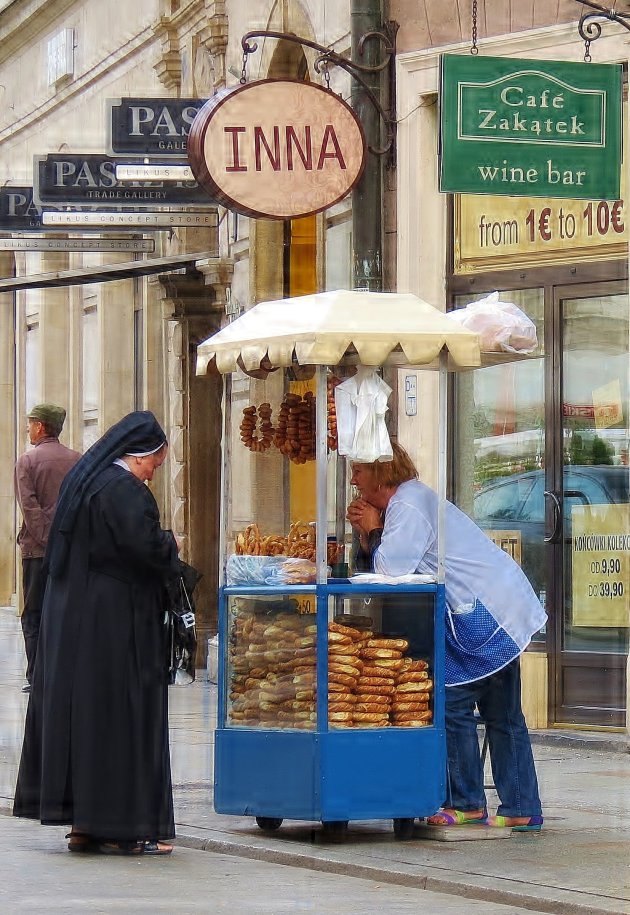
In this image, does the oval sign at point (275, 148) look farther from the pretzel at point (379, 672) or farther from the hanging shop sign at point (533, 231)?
the pretzel at point (379, 672)

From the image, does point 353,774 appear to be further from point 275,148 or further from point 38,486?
point 38,486

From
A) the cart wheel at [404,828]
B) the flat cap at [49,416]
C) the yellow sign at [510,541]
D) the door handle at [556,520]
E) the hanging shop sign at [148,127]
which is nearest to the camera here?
the cart wheel at [404,828]

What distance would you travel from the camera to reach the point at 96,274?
59.8 feet

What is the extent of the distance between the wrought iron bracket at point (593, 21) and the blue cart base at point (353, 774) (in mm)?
4618

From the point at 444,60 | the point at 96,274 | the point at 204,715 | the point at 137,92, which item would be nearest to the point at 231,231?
the point at 96,274

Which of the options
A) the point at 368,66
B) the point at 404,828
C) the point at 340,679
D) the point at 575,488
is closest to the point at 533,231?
the point at 575,488

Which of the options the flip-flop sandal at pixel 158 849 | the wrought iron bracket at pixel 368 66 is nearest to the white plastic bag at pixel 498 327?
the wrought iron bracket at pixel 368 66

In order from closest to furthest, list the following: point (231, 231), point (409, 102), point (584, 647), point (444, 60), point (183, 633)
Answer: point (183, 633) < point (444, 60) < point (584, 647) < point (409, 102) < point (231, 231)

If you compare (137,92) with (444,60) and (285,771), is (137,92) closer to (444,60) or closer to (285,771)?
(444,60)

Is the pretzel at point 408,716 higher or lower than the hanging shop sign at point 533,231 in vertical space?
lower

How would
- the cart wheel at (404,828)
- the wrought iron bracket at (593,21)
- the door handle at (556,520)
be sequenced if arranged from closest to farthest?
1. the cart wheel at (404,828)
2. the wrought iron bracket at (593,21)
3. the door handle at (556,520)

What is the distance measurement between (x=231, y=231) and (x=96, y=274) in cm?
160

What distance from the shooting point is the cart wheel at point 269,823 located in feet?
30.4

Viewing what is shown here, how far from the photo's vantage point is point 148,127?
15844mm
